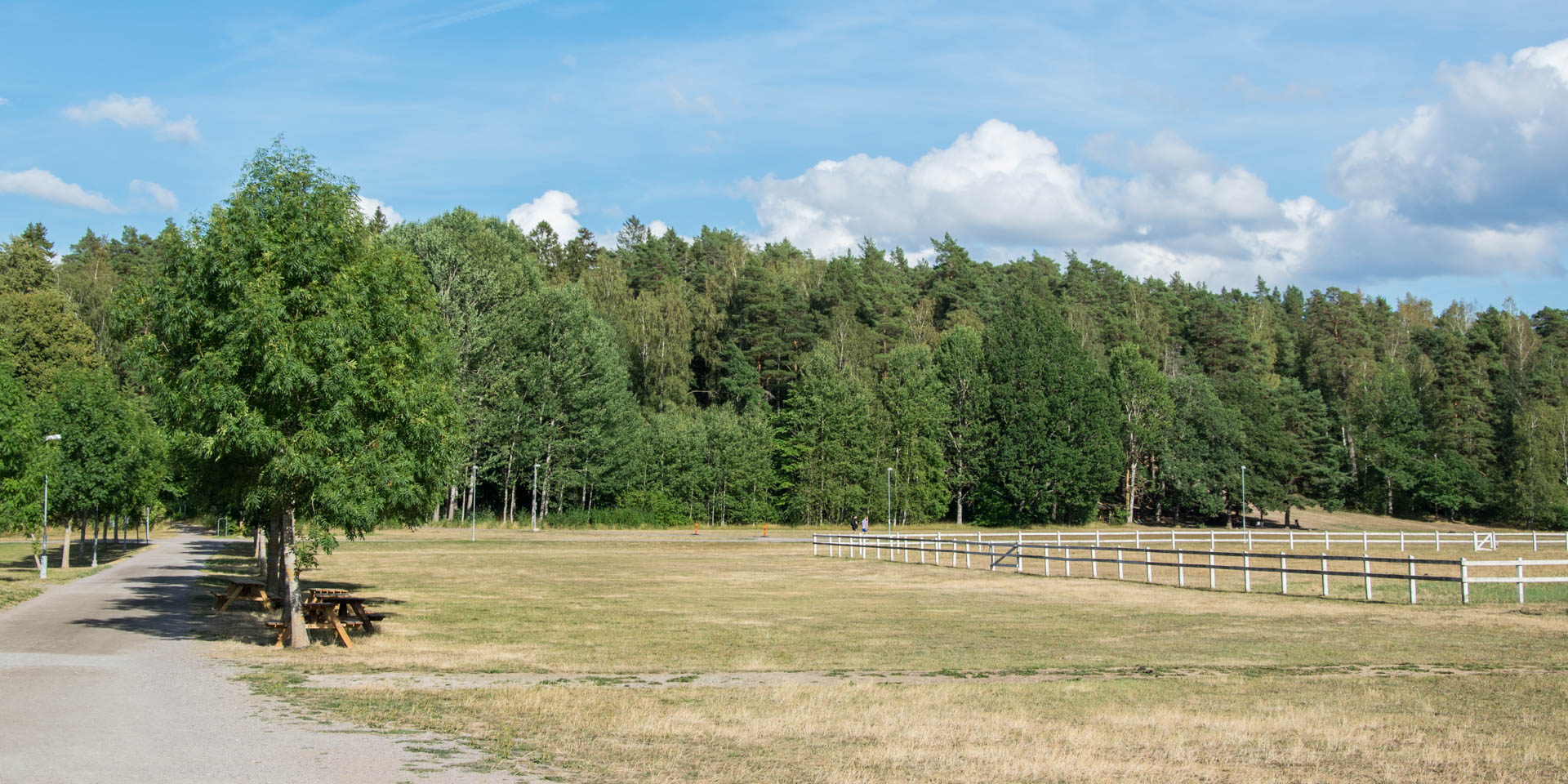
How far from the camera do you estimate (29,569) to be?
42656 mm

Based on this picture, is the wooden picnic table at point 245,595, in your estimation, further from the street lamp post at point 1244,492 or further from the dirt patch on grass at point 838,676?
the street lamp post at point 1244,492

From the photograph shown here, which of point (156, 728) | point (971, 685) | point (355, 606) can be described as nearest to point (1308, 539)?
point (971, 685)

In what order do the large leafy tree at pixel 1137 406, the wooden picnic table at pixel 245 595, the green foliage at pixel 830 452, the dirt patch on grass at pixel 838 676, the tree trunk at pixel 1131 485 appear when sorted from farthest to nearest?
the tree trunk at pixel 1131 485 < the large leafy tree at pixel 1137 406 < the green foliage at pixel 830 452 < the wooden picnic table at pixel 245 595 < the dirt patch on grass at pixel 838 676

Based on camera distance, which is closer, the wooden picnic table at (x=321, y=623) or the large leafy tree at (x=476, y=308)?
the wooden picnic table at (x=321, y=623)

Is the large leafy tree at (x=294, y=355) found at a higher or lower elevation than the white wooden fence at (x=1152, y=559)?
higher

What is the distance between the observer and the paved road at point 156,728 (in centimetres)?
959

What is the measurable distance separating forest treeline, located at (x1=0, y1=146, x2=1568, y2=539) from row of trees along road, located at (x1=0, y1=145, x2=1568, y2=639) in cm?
26

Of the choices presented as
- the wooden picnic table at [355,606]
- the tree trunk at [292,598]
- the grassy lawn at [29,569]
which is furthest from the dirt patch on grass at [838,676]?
the grassy lawn at [29,569]

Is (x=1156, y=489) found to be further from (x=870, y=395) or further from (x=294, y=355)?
(x=294, y=355)

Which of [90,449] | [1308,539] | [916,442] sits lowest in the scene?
[1308,539]

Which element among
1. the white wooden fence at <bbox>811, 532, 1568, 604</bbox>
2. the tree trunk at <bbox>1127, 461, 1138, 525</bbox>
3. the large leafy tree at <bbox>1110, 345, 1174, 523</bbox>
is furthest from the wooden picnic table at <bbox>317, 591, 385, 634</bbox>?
the tree trunk at <bbox>1127, 461, 1138, 525</bbox>

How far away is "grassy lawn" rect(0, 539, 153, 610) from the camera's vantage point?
98.8 ft

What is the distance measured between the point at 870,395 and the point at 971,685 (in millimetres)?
82329

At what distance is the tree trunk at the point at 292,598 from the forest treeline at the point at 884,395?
95.0 ft
